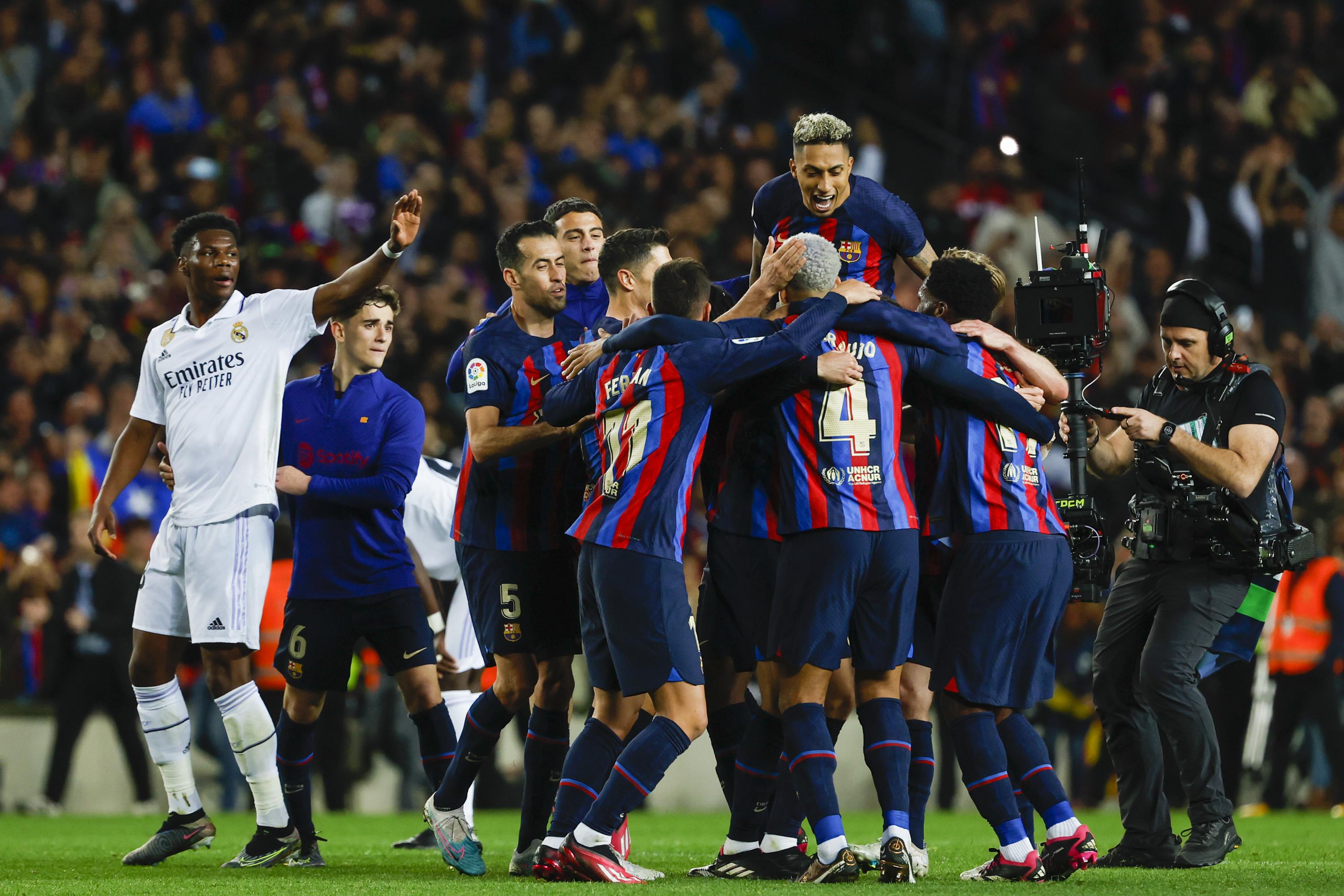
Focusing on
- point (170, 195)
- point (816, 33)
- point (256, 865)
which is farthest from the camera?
point (816, 33)

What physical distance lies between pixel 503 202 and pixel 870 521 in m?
9.56

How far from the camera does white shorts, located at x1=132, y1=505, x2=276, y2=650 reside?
6906 millimetres

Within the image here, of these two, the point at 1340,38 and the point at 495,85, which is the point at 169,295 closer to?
the point at 495,85

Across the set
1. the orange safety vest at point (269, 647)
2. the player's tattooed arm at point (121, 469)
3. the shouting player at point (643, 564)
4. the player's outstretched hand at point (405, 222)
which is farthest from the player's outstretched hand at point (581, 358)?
the orange safety vest at point (269, 647)

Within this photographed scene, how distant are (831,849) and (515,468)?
211cm

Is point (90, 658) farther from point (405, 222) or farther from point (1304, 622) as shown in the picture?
point (1304, 622)

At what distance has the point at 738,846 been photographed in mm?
6359

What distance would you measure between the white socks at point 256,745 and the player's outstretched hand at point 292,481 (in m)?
0.86

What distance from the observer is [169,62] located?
15812 mm

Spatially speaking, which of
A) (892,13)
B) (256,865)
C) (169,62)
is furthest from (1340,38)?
(256,865)

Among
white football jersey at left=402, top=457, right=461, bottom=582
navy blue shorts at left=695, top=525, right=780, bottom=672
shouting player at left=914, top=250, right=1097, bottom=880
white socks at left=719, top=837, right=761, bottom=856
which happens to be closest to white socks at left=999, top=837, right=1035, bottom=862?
shouting player at left=914, top=250, right=1097, bottom=880

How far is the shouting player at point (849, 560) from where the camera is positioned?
5742 millimetres

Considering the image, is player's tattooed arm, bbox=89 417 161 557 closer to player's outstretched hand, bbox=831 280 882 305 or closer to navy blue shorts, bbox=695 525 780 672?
navy blue shorts, bbox=695 525 780 672

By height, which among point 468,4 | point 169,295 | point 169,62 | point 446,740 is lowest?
point 446,740
